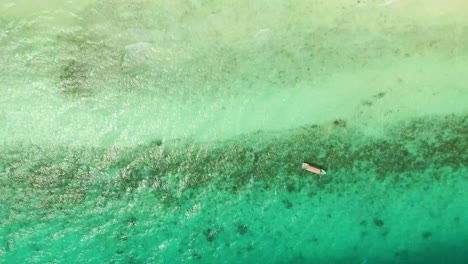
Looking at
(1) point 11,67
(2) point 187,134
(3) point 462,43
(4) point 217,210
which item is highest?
(1) point 11,67

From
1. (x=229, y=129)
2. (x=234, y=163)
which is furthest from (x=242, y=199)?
(x=229, y=129)

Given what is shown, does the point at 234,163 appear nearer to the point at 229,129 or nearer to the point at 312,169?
the point at 229,129

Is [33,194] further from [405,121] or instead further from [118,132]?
[405,121]

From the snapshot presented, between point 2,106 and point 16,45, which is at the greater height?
point 16,45

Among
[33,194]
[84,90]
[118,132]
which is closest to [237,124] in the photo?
[118,132]

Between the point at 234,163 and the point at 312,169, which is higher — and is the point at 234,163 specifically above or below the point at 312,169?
above

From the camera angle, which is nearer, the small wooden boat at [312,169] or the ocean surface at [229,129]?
the ocean surface at [229,129]

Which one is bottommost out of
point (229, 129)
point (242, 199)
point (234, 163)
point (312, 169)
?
point (242, 199)

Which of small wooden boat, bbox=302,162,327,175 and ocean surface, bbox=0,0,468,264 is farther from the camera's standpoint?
small wooden boat, bbox=302,162,327,175
